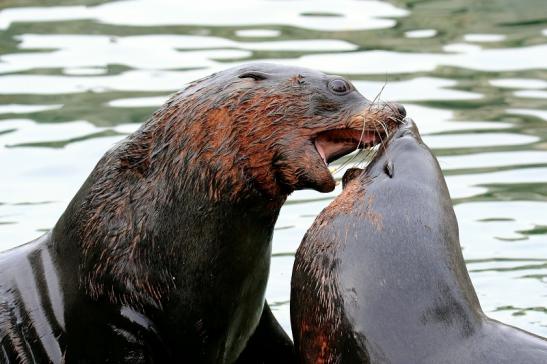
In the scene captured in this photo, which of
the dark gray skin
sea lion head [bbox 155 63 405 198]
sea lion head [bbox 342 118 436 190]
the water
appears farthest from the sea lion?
the water

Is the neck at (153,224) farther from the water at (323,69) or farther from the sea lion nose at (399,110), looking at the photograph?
the water at (323,69)

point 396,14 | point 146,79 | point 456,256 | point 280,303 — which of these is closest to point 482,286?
point 280,303

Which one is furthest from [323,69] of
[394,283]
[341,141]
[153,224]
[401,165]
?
[394,283]

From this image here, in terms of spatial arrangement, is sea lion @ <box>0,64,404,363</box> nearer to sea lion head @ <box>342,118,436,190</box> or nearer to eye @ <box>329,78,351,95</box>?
eye @ <box>329,78,351,95</box>

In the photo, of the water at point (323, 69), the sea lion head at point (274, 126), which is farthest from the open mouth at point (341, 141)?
the water at point (323, 69)

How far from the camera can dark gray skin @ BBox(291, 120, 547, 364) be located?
6.89 m

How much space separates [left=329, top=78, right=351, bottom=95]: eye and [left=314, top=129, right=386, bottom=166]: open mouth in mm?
190

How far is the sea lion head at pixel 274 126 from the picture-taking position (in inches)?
307

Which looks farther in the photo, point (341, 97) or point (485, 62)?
point (485, 62)

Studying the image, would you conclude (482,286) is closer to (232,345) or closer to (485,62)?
(232,345)

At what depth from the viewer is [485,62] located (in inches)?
645

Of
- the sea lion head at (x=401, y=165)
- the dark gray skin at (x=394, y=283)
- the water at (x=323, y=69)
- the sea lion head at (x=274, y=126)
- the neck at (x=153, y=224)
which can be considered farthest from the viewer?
the water at (x=323, y=69)

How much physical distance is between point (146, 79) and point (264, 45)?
146 cm

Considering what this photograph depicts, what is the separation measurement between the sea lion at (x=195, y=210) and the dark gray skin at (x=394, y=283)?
41 centimetres
